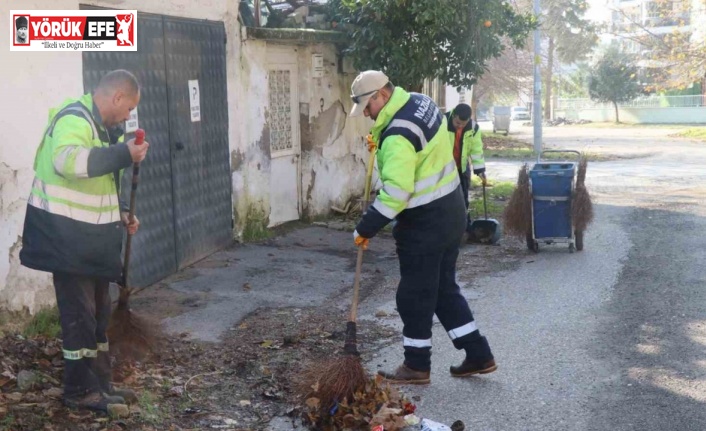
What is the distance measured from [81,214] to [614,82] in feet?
184

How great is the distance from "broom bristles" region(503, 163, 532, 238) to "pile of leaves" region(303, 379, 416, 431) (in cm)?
564

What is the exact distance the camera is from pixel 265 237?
11.1 metres

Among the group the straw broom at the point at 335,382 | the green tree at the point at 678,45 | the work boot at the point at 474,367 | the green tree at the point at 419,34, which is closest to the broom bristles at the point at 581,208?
the green tree at the point at 419,34

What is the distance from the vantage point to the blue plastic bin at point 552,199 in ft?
33.7

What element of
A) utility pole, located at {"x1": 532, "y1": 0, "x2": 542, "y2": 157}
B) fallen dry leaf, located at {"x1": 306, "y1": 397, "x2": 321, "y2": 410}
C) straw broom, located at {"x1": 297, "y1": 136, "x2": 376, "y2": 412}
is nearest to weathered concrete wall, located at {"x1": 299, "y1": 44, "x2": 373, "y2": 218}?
straw broom, located at {"x1": 297, "y1": 136, "x2": 376, "y2": 412}

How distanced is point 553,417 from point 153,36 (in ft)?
17.3

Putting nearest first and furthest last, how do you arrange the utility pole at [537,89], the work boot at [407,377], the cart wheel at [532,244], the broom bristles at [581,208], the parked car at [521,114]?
the work boot at [407,377], the broom bristles at [581,208], the cart wheel at [532,244], the utility pole at [537,89], the parked car at [521,114]

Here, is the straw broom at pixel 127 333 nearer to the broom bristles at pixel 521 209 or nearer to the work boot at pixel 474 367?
the work boot at pixel 474 367

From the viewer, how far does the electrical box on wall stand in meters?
12.4

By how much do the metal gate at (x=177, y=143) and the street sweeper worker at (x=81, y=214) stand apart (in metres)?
2.56

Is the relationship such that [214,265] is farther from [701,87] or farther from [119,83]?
[701,87]

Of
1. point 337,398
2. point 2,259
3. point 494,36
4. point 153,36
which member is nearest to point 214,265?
point 153,36

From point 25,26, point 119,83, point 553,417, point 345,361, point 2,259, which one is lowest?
point 553,417

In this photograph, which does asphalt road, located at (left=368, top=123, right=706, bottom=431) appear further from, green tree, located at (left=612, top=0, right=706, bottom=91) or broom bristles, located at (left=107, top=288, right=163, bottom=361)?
green tree, located at (left=612, top=0, right=706, bottom=91)
